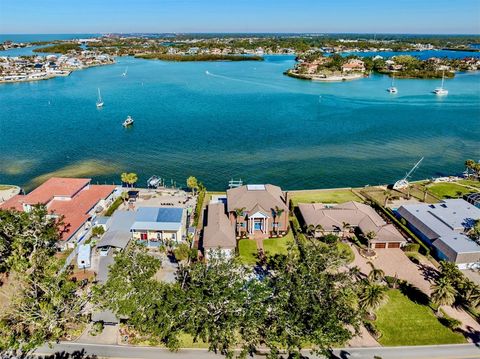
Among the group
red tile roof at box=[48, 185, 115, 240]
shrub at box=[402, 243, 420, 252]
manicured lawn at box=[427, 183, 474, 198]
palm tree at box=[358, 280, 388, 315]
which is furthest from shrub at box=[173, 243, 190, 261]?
manicured lawn at box=[427, 183, 474, 198]

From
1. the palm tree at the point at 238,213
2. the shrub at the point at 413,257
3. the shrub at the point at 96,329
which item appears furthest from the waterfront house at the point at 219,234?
the shrub at the point at 413,257

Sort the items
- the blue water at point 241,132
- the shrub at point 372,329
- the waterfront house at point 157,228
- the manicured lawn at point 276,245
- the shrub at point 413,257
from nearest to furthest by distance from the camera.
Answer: the shrub at point 372,329
the shrub at point 413,257
the manicured lawn at point 276,245
the waterfront house at point 157,228
the blue water at point 241,132

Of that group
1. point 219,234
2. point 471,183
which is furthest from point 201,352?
point 471,183

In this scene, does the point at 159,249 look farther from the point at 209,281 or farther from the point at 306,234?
the point at 306,234

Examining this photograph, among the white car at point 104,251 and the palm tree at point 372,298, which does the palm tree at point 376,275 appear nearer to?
the palm tree at point 372,298

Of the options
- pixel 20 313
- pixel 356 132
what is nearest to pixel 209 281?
pixel 20 313
